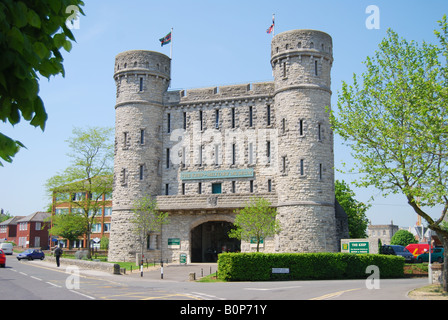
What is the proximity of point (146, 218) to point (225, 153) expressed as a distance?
8.76 m

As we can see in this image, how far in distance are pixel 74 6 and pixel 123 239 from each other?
36.3 metres

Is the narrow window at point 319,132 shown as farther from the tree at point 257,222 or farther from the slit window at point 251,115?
the tree at point 257,222

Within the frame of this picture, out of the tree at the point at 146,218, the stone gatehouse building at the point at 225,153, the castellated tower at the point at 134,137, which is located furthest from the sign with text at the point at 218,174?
the tree at the point at 146,218

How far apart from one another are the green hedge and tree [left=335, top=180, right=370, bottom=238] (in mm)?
29270

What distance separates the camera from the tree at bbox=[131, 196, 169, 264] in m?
39.2

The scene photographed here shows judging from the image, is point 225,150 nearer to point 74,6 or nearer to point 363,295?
point 363,295

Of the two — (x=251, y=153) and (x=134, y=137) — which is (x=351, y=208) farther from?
(x=134, y=137)

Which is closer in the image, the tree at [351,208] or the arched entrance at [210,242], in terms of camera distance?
the arched entrance at [210,242]

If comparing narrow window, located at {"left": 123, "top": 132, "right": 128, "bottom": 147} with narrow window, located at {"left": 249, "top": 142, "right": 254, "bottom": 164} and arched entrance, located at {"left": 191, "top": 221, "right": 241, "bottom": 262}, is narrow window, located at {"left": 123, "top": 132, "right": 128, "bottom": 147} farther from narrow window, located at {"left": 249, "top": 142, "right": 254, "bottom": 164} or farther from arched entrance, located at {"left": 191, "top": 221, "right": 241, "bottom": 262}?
narrow window, located at {"left": 249, "top": 142, "right": 254, "bottom": 164}

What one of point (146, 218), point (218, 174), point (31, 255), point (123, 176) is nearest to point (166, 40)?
point (123, 176)

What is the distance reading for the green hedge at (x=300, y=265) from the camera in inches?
1059

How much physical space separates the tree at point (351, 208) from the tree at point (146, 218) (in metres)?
27.6

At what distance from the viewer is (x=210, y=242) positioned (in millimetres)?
44781
